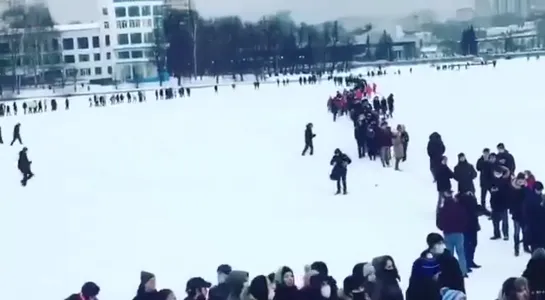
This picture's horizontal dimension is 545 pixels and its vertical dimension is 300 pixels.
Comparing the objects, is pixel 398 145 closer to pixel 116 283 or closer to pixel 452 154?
pixel 452 154

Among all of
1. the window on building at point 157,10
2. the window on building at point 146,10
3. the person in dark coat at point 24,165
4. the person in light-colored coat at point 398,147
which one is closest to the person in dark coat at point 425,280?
the person in light-colored coat at point 398,147

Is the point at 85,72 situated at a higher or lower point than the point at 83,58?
lower

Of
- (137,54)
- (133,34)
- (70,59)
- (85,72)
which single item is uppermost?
(133,34)

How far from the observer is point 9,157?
2630 cm

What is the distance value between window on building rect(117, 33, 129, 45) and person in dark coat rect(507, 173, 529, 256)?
91338 mm

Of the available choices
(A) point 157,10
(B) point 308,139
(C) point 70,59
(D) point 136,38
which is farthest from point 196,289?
(A) point 157,10

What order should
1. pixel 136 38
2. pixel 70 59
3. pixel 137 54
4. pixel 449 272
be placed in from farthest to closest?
pixel 136 38 → pixel 70 59 → pixel 137 54 → pixel 449 272

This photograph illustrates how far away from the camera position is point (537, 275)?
270 inches

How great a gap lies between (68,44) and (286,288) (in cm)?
9634

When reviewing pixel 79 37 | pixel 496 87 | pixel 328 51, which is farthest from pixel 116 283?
pixel 328 51

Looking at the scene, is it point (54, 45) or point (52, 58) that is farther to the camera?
point (54, 45)

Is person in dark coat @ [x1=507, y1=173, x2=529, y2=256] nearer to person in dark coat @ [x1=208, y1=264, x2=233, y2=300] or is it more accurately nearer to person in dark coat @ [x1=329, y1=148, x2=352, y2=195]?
person in dark coat @ [x1=208, y1=264, x2=233, y2=300]

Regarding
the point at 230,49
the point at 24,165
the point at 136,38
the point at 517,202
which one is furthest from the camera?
the point at 136,38

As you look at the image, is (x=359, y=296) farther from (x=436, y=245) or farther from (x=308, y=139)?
(x=308, y=139)
